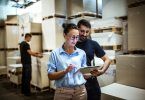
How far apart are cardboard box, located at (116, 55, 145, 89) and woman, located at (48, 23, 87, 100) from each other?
148 centimetres

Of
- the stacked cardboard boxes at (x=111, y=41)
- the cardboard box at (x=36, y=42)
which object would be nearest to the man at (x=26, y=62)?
the cardboard box at (x=36, y=42)

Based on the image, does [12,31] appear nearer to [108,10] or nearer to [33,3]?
[33,3]

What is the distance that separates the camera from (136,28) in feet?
10.6

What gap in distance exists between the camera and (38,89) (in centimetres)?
529

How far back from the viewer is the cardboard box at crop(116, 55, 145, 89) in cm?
305

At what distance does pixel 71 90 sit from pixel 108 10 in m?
2.64

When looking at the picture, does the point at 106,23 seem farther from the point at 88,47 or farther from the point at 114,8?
the point at 88,47

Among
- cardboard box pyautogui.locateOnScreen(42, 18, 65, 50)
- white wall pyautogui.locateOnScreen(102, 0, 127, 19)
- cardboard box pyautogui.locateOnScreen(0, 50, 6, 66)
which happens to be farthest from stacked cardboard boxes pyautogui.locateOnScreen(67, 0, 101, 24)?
cardboard box pyautogui.locateOnScreen(0, 50, 6, 66)

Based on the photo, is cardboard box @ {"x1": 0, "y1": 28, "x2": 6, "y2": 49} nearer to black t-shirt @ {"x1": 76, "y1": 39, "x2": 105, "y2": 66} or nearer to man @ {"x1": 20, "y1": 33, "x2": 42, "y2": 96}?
man @ {"x1": 20, "y1": 33, "x2": 42, "y2": 96}

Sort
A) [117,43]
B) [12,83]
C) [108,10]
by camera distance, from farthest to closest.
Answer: [12,83], [108,10], [117,43]

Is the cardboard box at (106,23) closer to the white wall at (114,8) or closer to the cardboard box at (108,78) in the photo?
the white wall at (114,8)

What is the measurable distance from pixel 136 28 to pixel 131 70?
0.68 meters

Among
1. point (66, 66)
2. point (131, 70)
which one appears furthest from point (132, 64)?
point (66, 66)

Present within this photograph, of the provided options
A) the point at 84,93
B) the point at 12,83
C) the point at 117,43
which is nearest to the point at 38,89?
the point at 12,83
